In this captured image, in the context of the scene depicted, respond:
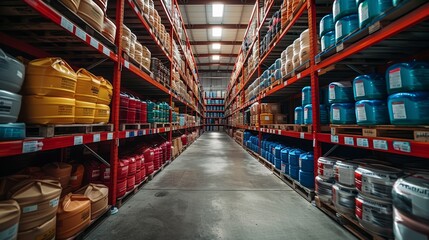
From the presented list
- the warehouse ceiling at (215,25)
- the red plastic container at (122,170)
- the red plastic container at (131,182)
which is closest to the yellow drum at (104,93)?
the red plastic container at (122,170)

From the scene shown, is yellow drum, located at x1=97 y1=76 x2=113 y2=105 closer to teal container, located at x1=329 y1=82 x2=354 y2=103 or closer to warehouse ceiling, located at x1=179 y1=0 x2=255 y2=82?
teal container, located at x1=329 y1=82 x2=354 y2=103

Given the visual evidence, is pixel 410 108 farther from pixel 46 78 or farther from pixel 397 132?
pixel 46 78

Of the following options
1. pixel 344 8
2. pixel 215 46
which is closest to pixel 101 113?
pixel 344 8

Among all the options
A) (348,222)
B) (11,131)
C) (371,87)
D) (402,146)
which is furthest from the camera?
(348,222)

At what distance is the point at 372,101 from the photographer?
193 cm

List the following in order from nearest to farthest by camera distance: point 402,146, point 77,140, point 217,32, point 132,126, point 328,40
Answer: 1. point 402,146
2. point 77,140
3. point 328,40
4. point 132,126
5. point 217,32

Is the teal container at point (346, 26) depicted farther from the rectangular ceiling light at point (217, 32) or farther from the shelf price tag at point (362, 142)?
the rectangular ceiling light at point (217, 32)

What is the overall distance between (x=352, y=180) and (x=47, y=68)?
3.28m

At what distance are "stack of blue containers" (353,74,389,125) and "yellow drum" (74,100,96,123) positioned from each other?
3.05 metres

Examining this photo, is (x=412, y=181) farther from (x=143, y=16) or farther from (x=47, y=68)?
(x=143, y=16)

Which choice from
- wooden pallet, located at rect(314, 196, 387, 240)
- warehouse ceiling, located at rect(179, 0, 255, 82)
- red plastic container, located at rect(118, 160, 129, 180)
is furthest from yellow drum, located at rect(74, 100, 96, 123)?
warehouse ceiling, located at rect(179, 0, 255, 82)

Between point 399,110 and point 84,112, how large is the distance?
10.2 ft

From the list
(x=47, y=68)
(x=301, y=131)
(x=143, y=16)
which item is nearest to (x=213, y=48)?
(x=143, y=16)

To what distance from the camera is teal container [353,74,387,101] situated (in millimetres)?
1922
